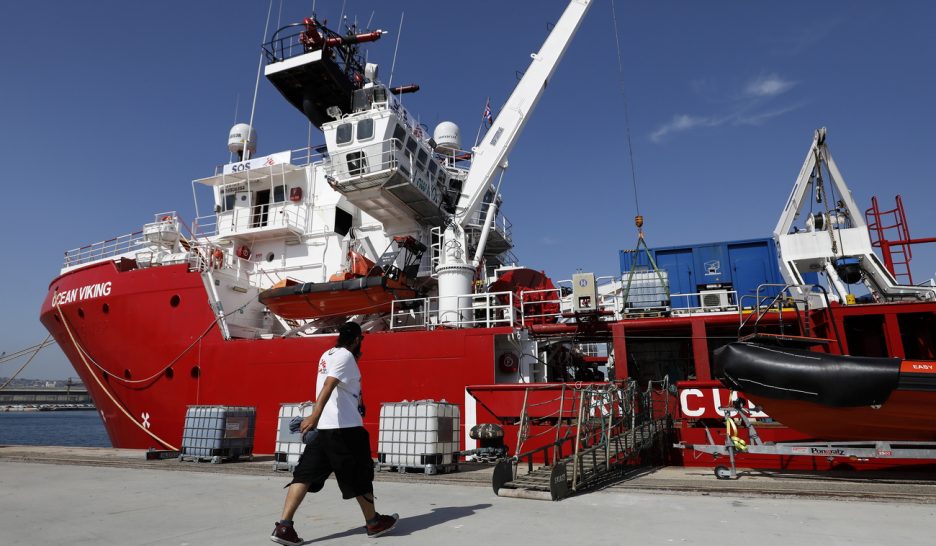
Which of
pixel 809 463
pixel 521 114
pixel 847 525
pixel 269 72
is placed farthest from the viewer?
pixel 269 72

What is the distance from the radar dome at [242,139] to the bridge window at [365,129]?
6004 mm

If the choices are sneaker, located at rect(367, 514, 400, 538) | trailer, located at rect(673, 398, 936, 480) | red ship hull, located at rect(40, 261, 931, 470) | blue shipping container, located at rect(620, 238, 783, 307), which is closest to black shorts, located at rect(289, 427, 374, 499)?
sneaker, located at rect(367, 514, 400, 538)

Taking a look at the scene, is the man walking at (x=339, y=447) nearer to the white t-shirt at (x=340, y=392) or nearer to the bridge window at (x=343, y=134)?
the white t-shirt at (x=340, y=392)

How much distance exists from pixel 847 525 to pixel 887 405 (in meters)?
3.78

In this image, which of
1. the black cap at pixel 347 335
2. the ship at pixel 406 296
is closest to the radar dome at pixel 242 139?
the ship at pixel 406 296

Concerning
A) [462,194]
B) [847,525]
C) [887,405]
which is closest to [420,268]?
[462,194]

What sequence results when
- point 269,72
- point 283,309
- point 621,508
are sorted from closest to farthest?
1. point 621,508
2. point 283,309
3. point 269,72

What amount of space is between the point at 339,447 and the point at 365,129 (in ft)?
39.3

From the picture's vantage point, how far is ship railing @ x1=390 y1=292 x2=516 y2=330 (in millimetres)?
11883

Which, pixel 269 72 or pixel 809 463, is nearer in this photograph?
pixel 809 463

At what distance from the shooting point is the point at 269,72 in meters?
18.8

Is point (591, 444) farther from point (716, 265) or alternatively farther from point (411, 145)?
point (411, 145)

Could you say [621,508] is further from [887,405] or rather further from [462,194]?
[462,194]

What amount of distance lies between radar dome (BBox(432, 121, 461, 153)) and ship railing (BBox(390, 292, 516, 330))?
792 centimetres
